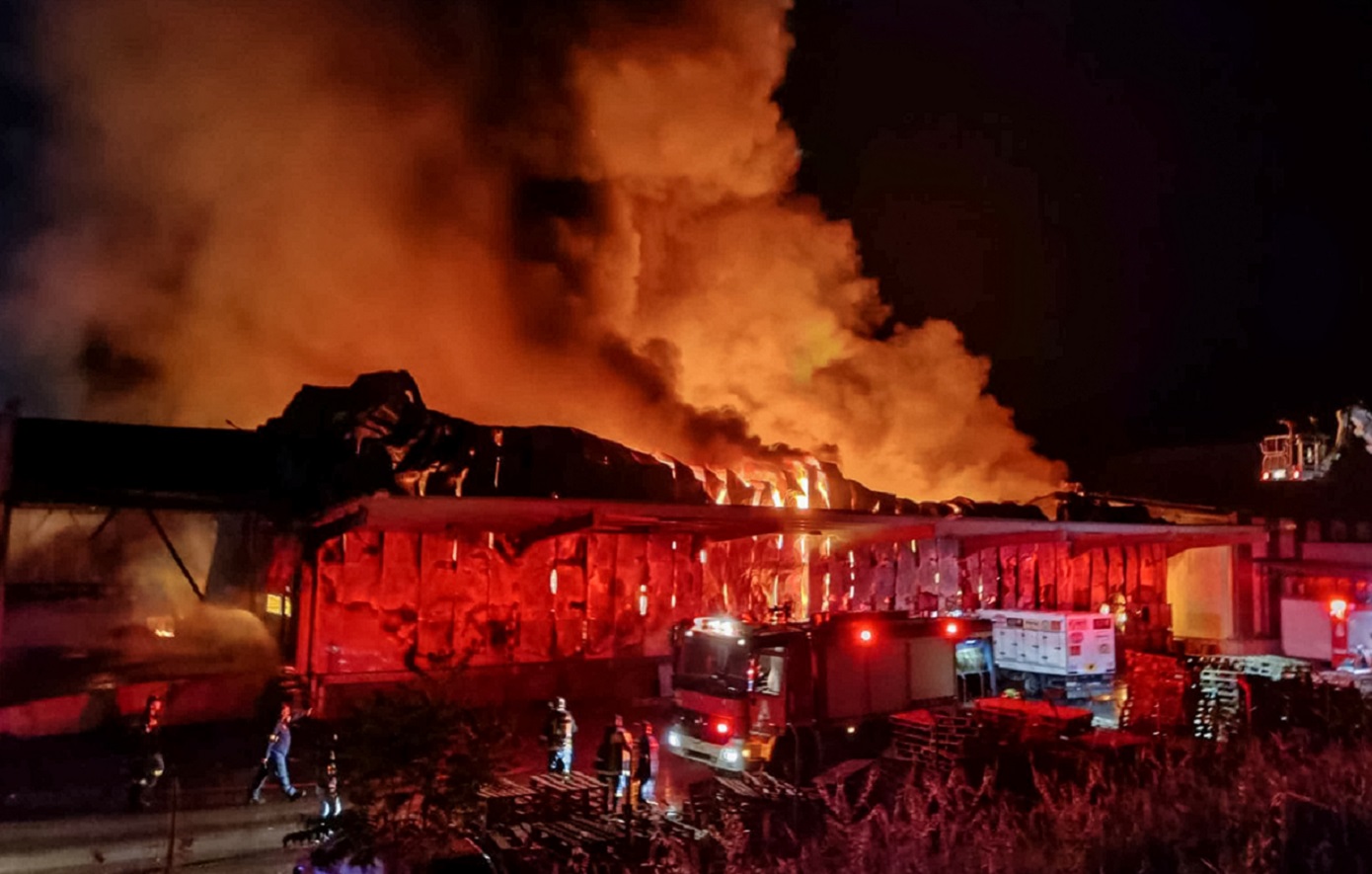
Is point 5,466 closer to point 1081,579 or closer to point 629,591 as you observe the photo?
point 629,591

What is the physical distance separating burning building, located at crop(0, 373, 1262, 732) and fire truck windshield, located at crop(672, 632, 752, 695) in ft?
10.0

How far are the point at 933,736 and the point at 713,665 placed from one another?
273 centimetres

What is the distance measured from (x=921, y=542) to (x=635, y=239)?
12883mm

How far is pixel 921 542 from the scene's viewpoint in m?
22.8

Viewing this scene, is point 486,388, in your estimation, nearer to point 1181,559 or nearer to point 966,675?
point 966,675

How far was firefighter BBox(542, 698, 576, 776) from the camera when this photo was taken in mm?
11656

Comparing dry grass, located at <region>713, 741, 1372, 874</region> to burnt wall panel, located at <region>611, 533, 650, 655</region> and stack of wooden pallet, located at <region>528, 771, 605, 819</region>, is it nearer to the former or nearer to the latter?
stack of wooden pallet, located at <region>528, 771, 605, 819</region>

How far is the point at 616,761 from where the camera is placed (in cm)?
1033

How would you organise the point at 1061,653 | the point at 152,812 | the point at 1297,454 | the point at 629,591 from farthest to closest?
the point at 1297,454 → the point at 629,591 → the point at 1061,653 → the point at 152,812

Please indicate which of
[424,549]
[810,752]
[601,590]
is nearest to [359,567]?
[424,549]

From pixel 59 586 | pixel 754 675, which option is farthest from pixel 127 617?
pixel 754 675

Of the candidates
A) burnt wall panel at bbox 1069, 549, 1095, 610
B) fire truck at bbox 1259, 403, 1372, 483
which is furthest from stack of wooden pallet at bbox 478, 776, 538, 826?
fire truck at bbox 1259, 403, 1372, 483

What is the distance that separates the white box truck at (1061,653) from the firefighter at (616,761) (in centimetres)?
939

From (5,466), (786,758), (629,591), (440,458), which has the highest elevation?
(440,458)
